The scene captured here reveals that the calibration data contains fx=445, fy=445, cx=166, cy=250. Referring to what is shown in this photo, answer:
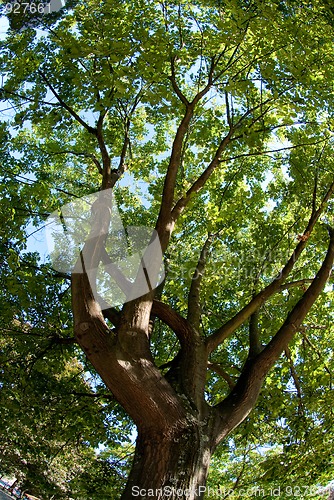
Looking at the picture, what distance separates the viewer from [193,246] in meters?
8.80

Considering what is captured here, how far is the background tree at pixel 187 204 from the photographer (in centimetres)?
438

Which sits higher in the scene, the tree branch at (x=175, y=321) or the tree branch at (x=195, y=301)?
the tree branch at (x=195, y=301)

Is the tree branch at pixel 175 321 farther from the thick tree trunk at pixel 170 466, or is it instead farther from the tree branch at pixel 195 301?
the thick tree trunk at pixel 170 466

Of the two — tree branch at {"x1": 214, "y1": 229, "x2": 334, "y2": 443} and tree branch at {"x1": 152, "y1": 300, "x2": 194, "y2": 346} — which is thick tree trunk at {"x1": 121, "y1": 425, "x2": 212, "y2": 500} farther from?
tree branch at {"x1": 152, "y1": 300, "x2": 194, "y2": 346}

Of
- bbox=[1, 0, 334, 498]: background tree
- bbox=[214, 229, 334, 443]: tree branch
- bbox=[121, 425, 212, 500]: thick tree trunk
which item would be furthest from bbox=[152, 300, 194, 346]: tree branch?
bbox=[121, 425, 212, 500]: thick tree trunk

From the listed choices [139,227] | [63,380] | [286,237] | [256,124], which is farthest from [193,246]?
[63,380]

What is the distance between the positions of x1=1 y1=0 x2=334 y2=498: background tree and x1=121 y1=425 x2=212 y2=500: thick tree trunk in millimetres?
15

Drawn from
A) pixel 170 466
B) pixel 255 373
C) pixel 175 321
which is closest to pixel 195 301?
pixel 175 321

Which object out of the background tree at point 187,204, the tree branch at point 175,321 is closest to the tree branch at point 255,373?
the background tree at point 187,204

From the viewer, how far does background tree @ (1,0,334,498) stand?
4.38 metres

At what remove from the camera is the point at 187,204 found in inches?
250

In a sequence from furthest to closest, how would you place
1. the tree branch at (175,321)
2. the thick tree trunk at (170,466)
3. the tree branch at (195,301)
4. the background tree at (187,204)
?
the tree branch at (195,301) → the tree branch at (175,321) → the background tree at (187,204) → the thick tree trunk at (170,466)

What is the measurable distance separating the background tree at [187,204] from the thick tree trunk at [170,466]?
0.01 m

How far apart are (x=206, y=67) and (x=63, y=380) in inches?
225
